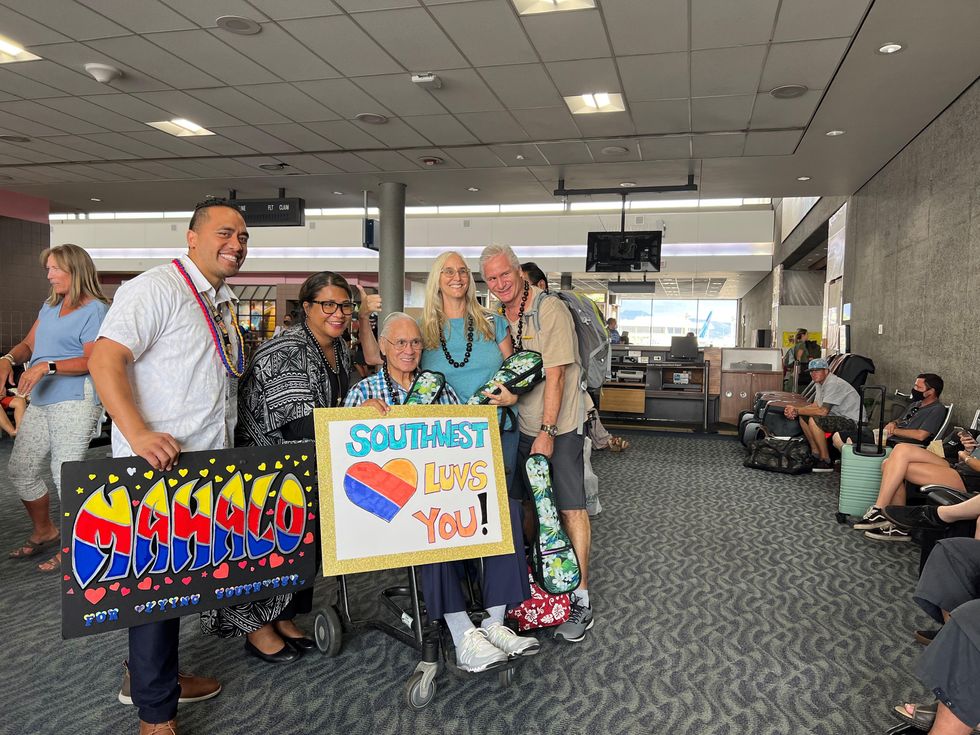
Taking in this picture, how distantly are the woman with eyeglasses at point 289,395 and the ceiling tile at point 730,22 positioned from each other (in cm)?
317

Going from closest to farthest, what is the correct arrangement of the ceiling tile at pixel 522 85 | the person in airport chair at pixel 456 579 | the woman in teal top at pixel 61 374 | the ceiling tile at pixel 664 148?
the person in airport chair at pixel 456 579 < the woman in teal top at pixel 61 374 < the ceiling tile at pixel 522 85 < the ceiling tile at pixel 664 148

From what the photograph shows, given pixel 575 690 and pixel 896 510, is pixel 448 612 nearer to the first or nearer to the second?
pixel 575 690

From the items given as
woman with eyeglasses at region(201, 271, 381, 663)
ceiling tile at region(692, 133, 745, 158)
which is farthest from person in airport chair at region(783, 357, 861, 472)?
woman with eyeglasses at region(201, 271, 381, 663)

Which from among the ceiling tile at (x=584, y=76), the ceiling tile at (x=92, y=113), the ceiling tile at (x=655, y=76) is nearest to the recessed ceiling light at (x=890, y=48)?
the ceiling tile at (x=655, y=76)

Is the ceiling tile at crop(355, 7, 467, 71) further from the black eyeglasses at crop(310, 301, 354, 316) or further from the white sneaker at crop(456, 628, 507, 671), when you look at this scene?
the white sneaker at crop(456, 628, 507, 671)

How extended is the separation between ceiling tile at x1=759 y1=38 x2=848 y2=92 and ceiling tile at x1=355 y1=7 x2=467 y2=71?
230cm

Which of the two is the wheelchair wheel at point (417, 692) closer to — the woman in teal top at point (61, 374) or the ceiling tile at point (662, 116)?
the woman in teal top at point (61, 374)

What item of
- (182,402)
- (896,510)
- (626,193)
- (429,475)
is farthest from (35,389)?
(626,193)

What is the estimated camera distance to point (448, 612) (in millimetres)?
2168

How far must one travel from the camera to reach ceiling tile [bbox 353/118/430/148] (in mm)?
6504

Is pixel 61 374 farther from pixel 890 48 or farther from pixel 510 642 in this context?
pixel 890 48

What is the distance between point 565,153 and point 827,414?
12.7 ft

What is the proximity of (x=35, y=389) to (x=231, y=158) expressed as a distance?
17.0 ft

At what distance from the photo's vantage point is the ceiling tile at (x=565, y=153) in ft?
23.2
